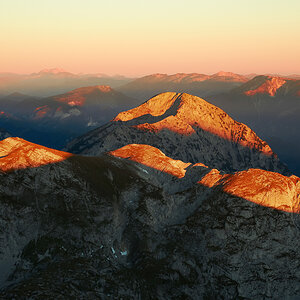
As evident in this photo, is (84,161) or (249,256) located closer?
(249,256)

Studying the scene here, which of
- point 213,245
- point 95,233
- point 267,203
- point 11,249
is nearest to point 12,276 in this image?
point 11,249

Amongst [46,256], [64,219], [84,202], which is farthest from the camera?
[84,202]

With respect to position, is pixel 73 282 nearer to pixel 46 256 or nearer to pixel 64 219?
pixel 46 256

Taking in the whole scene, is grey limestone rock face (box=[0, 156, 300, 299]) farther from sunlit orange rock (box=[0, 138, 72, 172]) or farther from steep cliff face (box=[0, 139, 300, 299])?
sunlit orange rock (box=[0, 138, 72, 172])

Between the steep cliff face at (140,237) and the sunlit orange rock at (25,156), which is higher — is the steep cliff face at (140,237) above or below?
below

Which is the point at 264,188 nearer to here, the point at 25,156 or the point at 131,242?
the point at 131,242

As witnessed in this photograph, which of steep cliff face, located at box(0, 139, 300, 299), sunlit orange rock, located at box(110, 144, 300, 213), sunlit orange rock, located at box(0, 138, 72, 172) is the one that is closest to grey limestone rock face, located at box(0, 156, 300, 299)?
steep cliff face, located at box(0, 139, 300, 299)

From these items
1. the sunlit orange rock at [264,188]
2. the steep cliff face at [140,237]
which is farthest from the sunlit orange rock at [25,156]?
the sunlit orange rock at [264,188]

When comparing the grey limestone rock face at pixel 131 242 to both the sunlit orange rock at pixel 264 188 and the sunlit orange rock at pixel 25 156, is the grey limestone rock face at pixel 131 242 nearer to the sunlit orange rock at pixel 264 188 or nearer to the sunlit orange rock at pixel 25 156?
the sunlit orange rock at pixel 25 156
